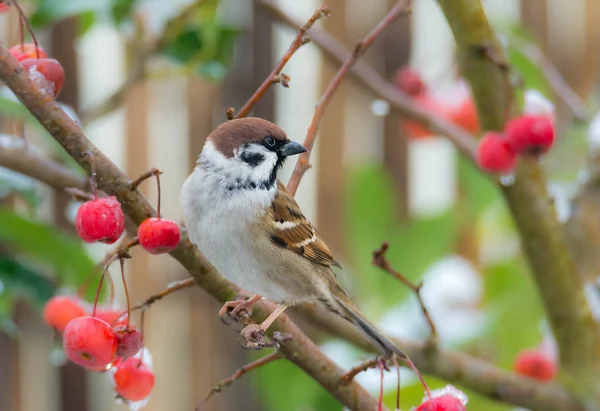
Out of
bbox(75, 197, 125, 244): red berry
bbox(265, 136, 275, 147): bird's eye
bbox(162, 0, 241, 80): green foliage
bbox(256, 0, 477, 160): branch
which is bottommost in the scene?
bbox(75, 197, 125, 244): red berry

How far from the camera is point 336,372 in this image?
70 centimetres

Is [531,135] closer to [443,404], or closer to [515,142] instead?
[515,142]

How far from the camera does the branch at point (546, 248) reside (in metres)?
0.91

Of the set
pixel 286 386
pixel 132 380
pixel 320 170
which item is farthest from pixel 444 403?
Result: pixel 320 170

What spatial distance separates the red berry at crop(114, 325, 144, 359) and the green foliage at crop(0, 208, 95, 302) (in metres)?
0.38

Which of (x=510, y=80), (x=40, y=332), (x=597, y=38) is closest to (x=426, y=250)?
(x=510, y=80)

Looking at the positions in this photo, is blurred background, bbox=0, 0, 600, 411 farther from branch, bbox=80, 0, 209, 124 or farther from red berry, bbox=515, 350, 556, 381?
red berry, bbox=515, 350, 556, 381

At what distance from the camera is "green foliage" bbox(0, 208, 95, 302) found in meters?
1.00

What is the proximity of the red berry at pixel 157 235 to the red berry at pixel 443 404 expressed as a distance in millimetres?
229

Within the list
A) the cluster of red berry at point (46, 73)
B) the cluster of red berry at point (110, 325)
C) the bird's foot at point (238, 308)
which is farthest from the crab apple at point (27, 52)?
the bird's foot at point (238, 308)

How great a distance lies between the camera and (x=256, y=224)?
2.77ft

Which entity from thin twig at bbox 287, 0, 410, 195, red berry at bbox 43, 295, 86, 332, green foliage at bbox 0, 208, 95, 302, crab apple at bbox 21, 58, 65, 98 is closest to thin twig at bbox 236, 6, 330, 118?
thin twig at bbox 287, 0, 410, 195

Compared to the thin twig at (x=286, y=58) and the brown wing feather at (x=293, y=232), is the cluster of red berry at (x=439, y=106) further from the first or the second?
the thin twig at (x=286, y=58)

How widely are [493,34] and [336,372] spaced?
0.42 meters
